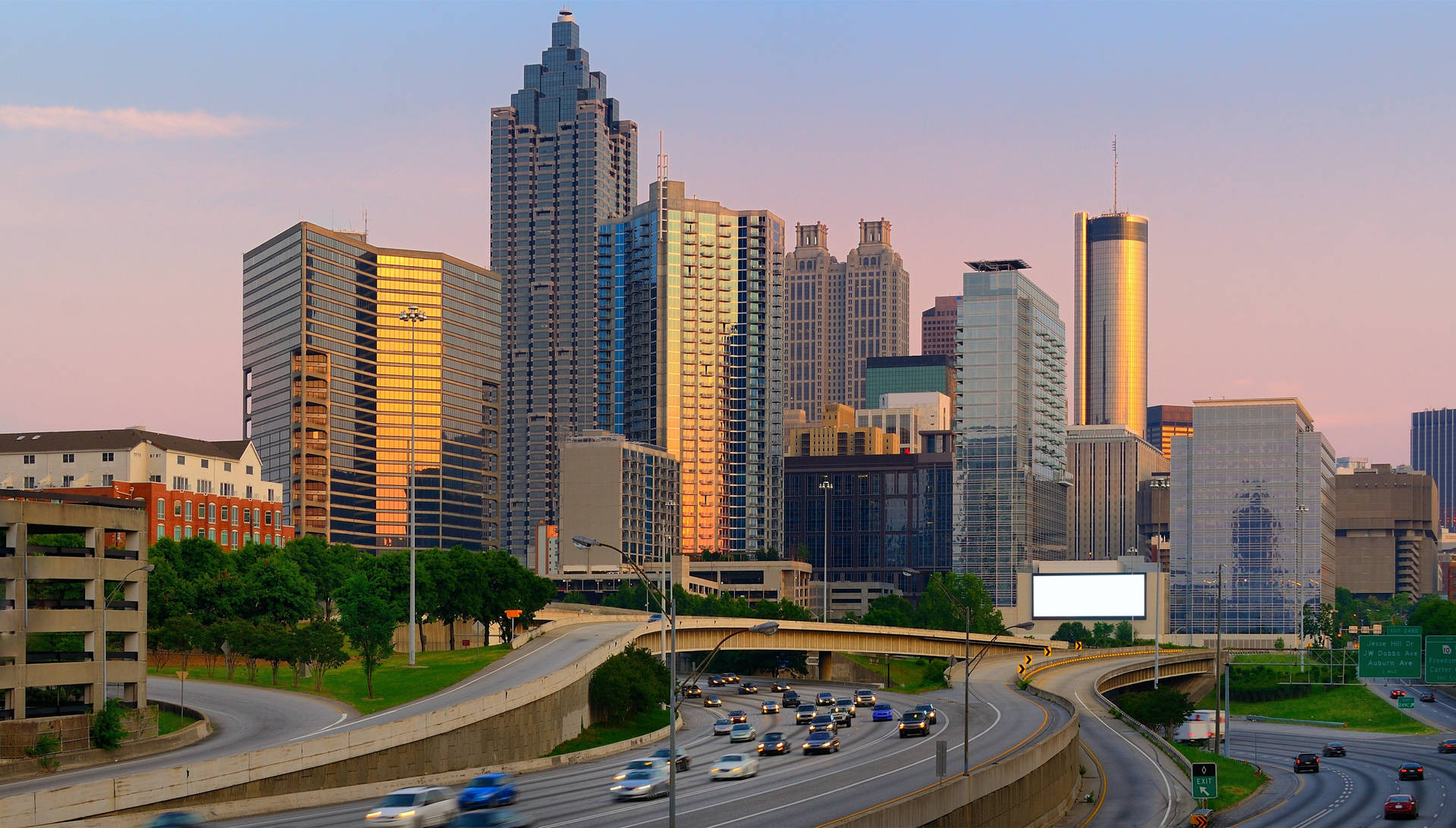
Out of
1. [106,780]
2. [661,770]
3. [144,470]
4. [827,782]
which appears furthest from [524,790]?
[144,470]

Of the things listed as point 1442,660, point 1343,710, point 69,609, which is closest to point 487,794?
point 69,609

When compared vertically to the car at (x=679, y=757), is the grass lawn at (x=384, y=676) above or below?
above

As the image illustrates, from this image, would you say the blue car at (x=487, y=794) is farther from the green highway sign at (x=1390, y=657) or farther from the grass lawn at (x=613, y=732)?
the green highway sign at (x=1390, y=657)

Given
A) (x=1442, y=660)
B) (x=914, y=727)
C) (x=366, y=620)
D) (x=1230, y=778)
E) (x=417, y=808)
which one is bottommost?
(x=1230, y=778)

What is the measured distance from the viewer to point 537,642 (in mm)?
128625

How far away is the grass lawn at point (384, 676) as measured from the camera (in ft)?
327

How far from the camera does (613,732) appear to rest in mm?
110625

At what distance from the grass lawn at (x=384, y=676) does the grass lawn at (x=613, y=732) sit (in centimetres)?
889

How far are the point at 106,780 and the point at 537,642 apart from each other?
2733 inches

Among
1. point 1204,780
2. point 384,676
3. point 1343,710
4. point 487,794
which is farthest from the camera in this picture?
point 1343,710

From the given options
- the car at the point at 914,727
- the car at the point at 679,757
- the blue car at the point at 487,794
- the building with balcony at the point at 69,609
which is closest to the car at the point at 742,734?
the car at the point at 679,757

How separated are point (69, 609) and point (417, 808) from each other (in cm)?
3204

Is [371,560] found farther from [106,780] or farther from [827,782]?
[106,780]

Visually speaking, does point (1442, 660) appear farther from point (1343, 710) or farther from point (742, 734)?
point (742, 734)
